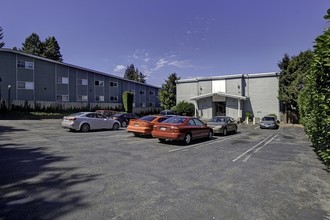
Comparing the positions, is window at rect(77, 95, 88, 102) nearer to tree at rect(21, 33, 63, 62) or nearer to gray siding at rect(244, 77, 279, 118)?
gray siding at rect(244, 77, 279, 118)

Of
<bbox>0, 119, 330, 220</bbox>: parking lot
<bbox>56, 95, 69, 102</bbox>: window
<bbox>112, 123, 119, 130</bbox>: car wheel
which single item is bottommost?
<bbox>0, 119, 330, 220</bbox>: parking lot

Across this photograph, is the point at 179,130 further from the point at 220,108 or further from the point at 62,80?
the point at 62,80

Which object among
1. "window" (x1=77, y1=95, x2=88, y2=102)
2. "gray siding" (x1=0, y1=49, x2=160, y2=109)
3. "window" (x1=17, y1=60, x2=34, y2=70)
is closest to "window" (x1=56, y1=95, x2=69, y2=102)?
"gray siding" (x1=0, y1=49, x2=160, y2=109)

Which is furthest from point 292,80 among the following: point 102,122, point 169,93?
point 102,122

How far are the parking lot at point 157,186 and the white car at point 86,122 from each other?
759 cm

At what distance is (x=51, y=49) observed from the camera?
70.5 meters

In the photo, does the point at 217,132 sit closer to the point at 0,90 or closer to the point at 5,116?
the point at 5,116

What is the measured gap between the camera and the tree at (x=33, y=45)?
68219 mm

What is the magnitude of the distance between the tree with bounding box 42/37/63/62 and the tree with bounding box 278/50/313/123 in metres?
61.8

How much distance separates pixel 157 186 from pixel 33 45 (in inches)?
3022

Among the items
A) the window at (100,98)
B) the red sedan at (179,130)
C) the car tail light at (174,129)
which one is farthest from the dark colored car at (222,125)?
the window at (100,98)

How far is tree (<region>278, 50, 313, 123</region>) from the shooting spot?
31.4 metres

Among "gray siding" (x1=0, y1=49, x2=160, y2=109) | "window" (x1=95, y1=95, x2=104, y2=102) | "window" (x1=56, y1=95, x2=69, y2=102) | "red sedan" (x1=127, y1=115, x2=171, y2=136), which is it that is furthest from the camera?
"window" (x1=95, y1=95, x2=104, y2=102)

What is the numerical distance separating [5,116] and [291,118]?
36414 mm
